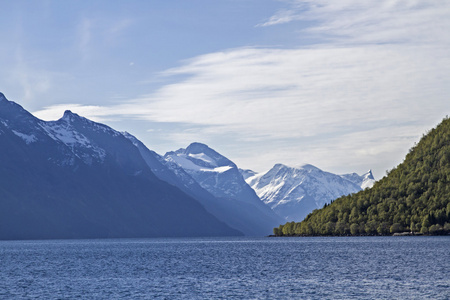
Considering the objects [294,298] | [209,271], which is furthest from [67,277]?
[294,298]

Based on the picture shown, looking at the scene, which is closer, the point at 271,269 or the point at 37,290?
the point at 37,290

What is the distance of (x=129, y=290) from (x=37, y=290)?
1521cm

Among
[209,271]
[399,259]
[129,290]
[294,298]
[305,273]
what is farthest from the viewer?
Result: [399,259]

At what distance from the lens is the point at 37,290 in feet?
359

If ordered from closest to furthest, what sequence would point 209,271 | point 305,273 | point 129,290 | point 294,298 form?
1. point 294,298
2. point 129,290
3. point 305,273
4. point 209,271

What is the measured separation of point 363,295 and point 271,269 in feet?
158

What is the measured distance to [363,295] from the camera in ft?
307

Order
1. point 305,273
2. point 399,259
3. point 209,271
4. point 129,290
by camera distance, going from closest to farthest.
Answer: point 129,290 → point 305,273 → point 209,271 → point 399,259

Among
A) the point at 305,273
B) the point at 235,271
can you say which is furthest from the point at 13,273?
the point at 305,273

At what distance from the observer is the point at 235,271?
447 ft


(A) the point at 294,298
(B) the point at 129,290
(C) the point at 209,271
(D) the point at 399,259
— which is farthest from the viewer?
(D) the point at 399,259

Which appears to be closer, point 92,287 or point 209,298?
point 209,298

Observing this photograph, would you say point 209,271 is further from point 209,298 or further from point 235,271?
point 209,298

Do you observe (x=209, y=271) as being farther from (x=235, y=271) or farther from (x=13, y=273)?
(x=13, y=273)
